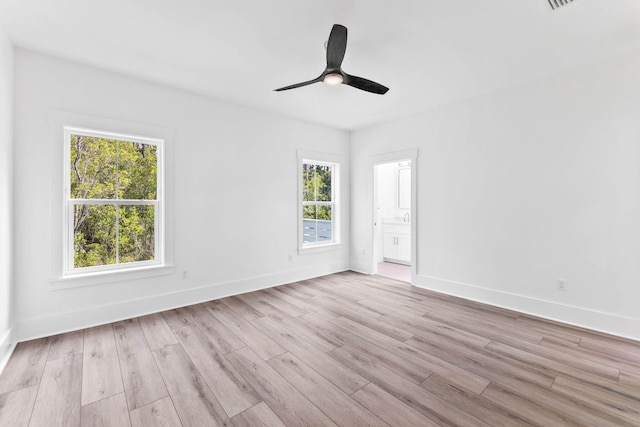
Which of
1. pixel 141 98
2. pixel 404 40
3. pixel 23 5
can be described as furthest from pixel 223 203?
pixel 404 40

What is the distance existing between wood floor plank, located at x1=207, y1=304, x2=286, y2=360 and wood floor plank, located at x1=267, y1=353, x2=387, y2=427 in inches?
5.7

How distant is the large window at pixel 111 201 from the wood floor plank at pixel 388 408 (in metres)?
2.89

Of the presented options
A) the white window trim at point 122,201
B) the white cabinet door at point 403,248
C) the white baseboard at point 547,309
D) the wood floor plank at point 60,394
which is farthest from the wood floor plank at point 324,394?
the white cabinet door at point 403,248

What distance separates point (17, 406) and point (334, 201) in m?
4.60

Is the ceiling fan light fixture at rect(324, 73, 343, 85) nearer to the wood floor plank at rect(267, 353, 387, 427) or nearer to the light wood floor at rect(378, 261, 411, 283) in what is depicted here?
the wood floor plank at rect(267, 353, 387, 427)

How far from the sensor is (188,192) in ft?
12.1

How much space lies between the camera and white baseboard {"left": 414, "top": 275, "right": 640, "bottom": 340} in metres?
2.81

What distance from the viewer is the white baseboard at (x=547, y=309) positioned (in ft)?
9.21

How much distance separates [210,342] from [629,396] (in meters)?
3.24

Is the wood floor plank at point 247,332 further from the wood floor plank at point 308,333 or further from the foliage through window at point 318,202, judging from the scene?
the foliage through window at point 318,202

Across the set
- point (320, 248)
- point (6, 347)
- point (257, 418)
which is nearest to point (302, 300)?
point (320, 248)

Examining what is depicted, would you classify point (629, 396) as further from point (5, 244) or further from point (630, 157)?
point (5, 244)

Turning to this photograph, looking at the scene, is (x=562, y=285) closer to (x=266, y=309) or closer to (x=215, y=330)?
(x=266, y=309)

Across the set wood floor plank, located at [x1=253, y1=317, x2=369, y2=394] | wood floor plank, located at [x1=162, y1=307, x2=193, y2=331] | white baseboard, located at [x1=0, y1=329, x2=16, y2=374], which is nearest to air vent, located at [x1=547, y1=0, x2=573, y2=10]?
wood floor plank, located at [x1=253, y1=317, x2=369, y2=394]
